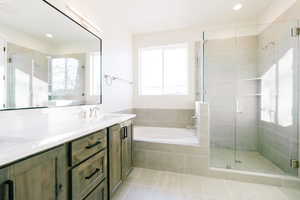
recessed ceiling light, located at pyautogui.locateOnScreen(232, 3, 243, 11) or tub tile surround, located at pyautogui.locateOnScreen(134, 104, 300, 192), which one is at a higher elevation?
recessed ceiling light, located at pyautogui.locateOnScreen(232, 3, 243, 11)

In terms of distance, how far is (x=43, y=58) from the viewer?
1342mm

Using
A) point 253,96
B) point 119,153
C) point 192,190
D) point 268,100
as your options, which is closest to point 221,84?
point 253,96

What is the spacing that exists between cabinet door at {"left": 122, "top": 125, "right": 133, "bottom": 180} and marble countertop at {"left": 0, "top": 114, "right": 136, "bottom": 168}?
253mm

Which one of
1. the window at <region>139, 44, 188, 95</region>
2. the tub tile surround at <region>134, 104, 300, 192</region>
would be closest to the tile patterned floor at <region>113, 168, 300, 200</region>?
the tub tile surround at <region>134, 104, 300, 192</region>

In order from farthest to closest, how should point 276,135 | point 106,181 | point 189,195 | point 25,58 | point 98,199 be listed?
point 276,135, point 189,195, point 106,181, point 98,199, point 25,58

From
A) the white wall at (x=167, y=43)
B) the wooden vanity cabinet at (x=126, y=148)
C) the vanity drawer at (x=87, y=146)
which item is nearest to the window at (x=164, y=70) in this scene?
the white wall at (x=167, y=43)

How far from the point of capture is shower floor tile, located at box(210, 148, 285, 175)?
2.08m

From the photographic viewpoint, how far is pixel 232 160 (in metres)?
2.34

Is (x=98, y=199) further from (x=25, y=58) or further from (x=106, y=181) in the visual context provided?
(x=25, y=58)

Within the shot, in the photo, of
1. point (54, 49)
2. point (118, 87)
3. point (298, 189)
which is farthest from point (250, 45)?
point (54, 49)

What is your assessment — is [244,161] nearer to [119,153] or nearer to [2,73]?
[119,153]

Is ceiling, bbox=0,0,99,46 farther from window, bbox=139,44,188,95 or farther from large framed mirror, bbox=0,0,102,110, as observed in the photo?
window, bbox=139,44,188,95

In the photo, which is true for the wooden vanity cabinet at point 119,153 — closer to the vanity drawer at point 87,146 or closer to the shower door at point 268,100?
the vanity drawer at point 87,146

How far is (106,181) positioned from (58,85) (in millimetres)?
1063
